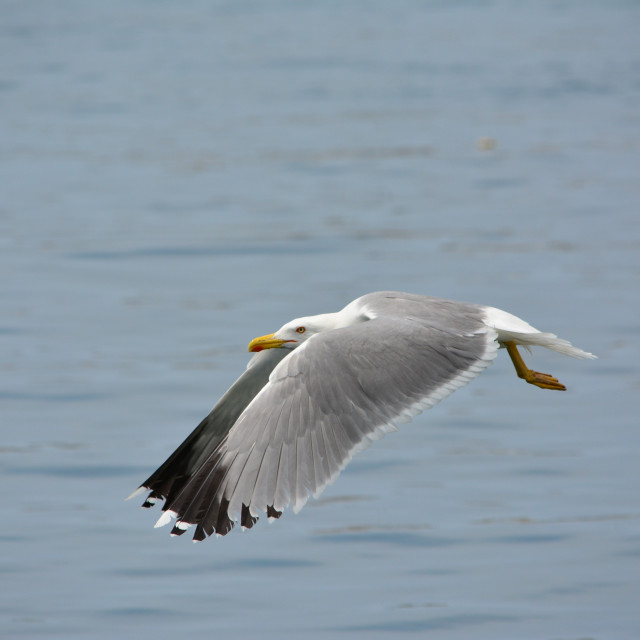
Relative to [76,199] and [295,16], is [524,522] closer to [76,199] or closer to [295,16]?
[76,199]

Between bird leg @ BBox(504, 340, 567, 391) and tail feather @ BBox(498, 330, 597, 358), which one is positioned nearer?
tail feather @ BBox(498, 330, 597, 358)

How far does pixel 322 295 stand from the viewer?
1189cm

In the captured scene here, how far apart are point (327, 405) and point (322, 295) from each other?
19.2ft

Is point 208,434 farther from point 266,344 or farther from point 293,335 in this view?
point 293,335

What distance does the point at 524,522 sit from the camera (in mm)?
7570

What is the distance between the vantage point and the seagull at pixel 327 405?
5820mm

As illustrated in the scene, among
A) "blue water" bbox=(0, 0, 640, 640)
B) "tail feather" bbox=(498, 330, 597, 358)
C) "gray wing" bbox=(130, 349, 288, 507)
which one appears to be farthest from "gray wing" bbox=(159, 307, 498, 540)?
"blue water" bbox=(0, 0, 640, 640)

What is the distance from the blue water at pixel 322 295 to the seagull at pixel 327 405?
32.6 inches

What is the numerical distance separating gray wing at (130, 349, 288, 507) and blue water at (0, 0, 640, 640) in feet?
1.61

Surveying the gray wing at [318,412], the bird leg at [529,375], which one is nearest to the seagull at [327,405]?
A: the gray wing at [318,412]

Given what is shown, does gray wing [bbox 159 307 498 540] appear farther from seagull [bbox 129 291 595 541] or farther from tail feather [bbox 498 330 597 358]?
tail feather [bbox 498 330 597 358]

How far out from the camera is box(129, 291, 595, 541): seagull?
5.82m

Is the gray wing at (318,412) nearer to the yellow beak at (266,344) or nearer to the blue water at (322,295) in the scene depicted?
the yellow beak at (266,344)

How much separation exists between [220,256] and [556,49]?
13589mm
